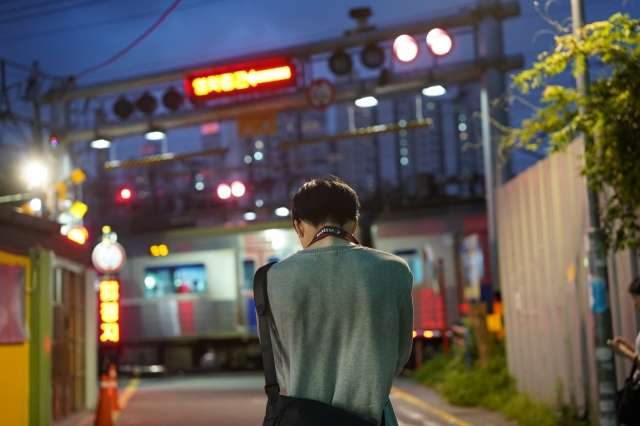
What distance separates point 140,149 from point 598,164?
2255 inches

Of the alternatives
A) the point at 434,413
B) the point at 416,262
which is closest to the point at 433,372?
the point at 416,262

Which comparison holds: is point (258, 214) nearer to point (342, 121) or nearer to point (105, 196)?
point (105, 196)

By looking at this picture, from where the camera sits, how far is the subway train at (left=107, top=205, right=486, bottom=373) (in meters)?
20.7

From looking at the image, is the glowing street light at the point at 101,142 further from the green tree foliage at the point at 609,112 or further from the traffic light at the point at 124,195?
the green tree foliage at the point at 609,112

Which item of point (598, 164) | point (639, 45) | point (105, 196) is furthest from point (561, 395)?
point (105, 196)

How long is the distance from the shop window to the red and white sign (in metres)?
7.07

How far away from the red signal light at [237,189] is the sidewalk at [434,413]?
792cm

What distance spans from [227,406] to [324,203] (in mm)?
12512

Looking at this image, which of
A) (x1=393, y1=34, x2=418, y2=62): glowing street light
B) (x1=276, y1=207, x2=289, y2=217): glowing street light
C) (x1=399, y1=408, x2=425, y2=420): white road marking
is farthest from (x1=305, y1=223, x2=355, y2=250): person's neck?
(x1=276, y1=207, x2=289, y2=217): glowing street light

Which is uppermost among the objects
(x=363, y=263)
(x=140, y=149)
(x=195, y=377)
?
(x=140, y=149)

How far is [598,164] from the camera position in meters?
7.94

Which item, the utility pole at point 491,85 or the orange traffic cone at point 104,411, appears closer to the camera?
the orange traffic cone at point 104,411

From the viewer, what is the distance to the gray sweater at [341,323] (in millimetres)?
2676

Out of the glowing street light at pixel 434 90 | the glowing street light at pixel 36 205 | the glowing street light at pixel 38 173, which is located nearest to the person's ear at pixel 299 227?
the glowing street light at pixel 434 90
